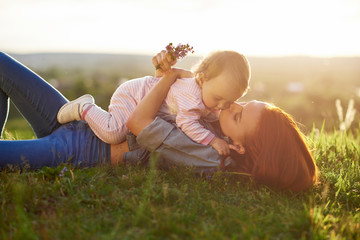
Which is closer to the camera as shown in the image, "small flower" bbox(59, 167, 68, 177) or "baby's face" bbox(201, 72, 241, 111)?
"small flower" bbox(59, 167, 68, 177)

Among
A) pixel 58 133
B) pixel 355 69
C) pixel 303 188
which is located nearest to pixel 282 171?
pixel 303 188

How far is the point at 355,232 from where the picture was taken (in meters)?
2.27

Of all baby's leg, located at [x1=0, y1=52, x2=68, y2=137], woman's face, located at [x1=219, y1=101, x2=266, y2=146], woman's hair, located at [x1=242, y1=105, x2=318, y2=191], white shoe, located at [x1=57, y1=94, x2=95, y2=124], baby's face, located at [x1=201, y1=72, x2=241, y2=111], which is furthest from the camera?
baby's leg, located at [x1=0, y1=52, x2=68, y2=137]

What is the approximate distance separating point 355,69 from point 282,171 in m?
20.3

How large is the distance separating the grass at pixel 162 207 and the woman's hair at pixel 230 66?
37.6 inches

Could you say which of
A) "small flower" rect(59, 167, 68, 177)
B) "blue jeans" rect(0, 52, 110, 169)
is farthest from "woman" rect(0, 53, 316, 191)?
"small flower" rect(59, 167, 68, 177)

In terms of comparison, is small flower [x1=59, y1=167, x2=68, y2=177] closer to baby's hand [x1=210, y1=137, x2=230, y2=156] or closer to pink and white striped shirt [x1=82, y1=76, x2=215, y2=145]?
pink and white striped shirt [x1=82, y1=76, x2=215, y2=145]

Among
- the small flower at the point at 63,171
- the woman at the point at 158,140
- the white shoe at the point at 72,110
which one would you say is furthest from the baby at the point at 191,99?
the small flower at the point at 63,171

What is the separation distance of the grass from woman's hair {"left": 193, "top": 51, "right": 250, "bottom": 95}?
0.96m

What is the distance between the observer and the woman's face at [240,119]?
300 centimetres

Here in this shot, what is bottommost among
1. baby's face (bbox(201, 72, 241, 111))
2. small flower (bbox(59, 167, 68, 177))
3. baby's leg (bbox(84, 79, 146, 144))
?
small flower (bbox(59, 167, 68, 177))

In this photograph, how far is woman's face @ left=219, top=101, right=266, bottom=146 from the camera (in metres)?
3.00

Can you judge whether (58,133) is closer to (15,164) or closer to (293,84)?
(15,164)

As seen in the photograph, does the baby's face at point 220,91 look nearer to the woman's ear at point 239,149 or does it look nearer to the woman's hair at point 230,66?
the woman's hair at point 230,66
